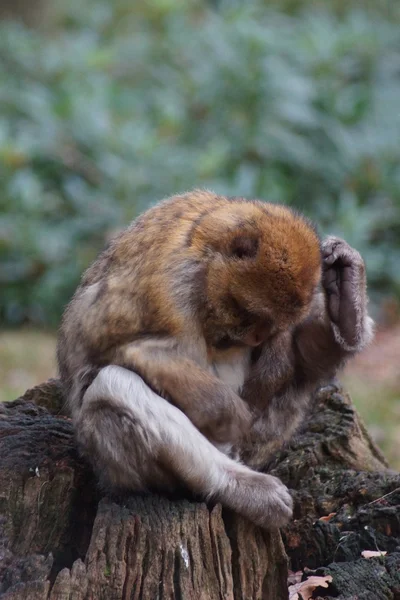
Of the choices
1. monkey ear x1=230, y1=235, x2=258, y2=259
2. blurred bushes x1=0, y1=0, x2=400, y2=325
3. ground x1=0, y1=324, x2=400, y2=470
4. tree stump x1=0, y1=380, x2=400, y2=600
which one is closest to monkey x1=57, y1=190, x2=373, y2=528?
monkey ear x1=230, y1=235, x2=258, y2=259

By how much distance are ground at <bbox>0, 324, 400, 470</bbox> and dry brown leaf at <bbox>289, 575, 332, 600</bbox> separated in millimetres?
3905

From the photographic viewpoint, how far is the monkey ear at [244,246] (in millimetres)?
4312

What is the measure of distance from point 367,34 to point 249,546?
33.9 feet

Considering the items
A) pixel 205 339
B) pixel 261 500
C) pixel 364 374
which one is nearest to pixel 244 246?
pixel 205 339

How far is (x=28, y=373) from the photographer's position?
31.2 ft

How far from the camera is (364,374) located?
32.5 ft

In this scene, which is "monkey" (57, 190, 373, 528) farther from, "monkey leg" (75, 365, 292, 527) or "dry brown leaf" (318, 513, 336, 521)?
"dry brown leaf" (318, 513, 336, 521)

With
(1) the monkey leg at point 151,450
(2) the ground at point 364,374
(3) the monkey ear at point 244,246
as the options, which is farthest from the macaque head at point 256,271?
(2) the ground at point 364,374

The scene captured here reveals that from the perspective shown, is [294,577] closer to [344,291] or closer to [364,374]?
[344,291]

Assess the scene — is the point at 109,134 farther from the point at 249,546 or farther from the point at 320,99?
the point at 249,546

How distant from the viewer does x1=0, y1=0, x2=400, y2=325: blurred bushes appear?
10.5m

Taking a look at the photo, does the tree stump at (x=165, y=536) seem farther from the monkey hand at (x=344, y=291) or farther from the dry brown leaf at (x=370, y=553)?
the monkey hand at (x=344, y=291)

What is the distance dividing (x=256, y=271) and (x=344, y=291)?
2.13 ft

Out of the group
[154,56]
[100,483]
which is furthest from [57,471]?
[154,56]
